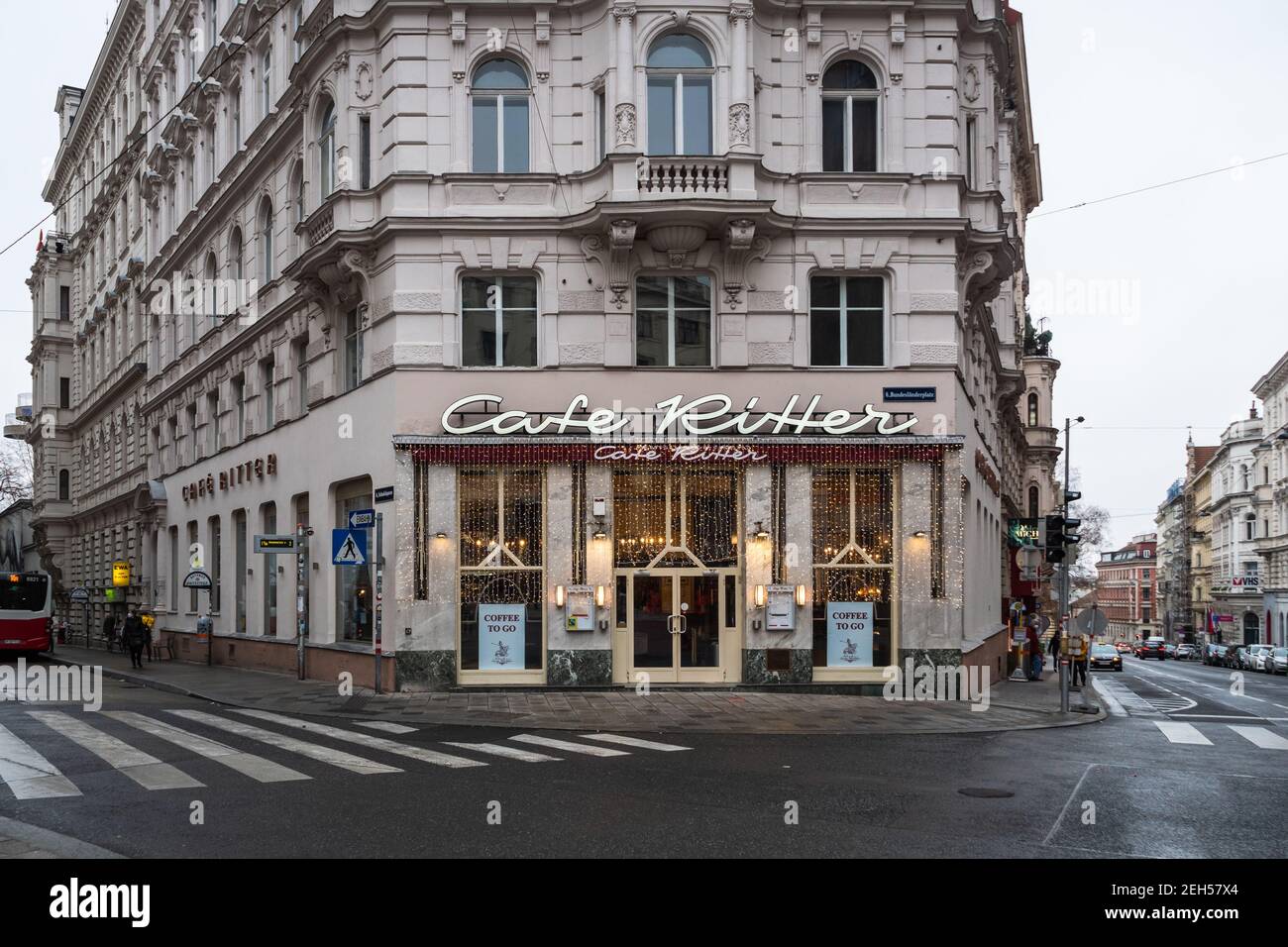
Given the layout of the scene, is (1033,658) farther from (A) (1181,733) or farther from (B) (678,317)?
(B) (678,317)

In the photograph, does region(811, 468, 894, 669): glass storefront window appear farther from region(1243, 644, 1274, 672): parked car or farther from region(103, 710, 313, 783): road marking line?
region(1243, 644, 1274, 672): parked car

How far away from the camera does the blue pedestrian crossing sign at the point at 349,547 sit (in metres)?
21.0

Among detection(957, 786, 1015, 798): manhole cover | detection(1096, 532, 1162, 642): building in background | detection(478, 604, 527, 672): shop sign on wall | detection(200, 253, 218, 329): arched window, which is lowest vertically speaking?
detection(1096, 532, 1162, 642): building in background

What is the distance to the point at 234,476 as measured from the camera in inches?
1234

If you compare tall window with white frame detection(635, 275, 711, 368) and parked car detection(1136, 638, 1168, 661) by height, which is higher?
tall window with white frame detection(635, 275, 711, 368)

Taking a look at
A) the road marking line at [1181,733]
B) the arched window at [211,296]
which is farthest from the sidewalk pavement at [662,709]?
the arched window at [211,296]

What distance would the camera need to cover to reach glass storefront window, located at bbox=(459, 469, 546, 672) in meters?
21.2

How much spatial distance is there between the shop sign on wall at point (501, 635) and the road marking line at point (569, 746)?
5680mm

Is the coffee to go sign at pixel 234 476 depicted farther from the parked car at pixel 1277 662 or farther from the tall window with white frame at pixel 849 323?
the parked car at pixel 1277 662

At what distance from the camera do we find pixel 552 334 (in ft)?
70.0

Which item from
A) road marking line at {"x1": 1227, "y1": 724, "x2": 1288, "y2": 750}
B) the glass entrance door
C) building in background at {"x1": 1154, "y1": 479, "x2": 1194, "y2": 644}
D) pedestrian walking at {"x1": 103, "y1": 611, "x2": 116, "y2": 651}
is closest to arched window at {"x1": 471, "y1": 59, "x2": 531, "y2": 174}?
the glass entrance door

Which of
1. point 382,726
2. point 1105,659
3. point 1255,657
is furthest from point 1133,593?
point 382,726

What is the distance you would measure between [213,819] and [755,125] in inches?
626

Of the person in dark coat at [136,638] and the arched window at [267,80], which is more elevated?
the arched window at [267,80]
